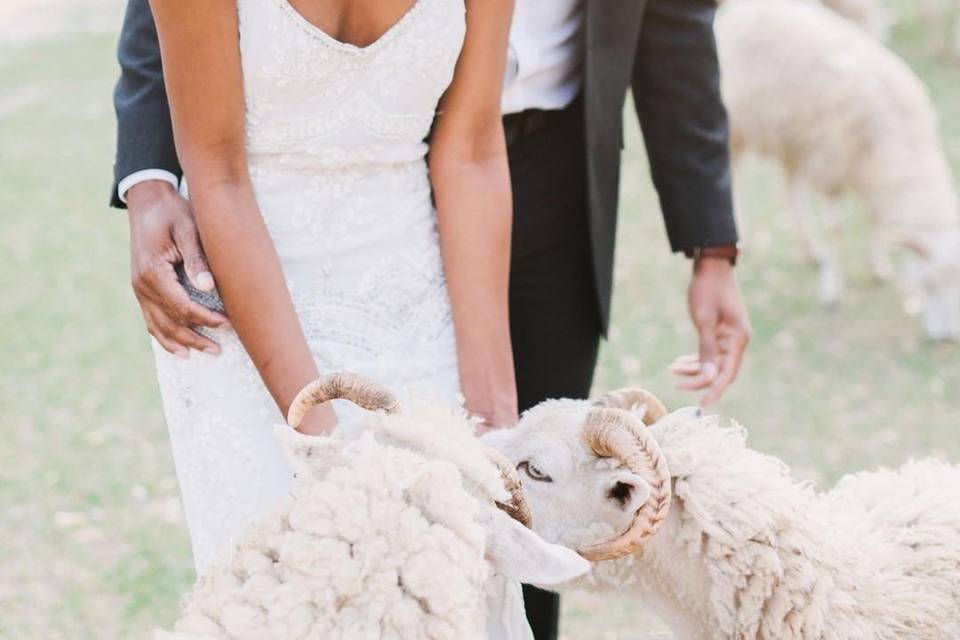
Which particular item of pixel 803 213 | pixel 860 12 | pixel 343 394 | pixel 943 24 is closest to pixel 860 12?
pixel 860 12

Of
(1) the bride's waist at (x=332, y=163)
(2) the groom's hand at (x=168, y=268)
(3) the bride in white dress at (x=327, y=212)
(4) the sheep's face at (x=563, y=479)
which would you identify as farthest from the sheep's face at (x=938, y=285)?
(2) the groom's hand at (x=168, y=268)

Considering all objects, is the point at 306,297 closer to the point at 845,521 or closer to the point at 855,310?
the point at 845,521

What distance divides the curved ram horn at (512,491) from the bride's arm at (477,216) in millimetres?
482

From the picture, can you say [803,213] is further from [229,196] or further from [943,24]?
[943,24]

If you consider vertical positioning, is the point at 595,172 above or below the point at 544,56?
below

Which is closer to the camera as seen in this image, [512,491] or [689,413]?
[512,491]

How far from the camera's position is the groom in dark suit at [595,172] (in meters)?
2.93

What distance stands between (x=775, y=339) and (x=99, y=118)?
8.14 metres

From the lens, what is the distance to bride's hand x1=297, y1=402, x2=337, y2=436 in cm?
225

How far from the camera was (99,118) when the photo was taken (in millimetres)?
12570

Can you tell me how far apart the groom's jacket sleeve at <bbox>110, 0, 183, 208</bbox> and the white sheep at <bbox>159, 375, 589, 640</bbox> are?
0.72 m

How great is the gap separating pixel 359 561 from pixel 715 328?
170cm

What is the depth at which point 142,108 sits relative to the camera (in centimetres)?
245

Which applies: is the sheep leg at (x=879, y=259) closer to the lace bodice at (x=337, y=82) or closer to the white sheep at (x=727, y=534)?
the white sheep at (x=727, y=534)
